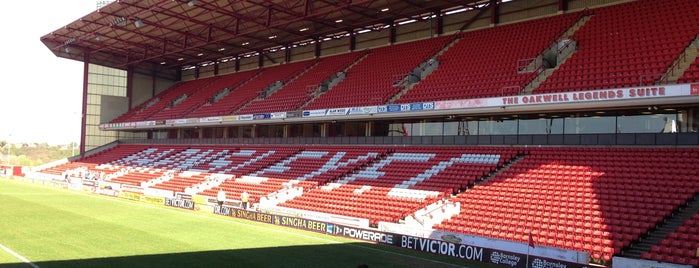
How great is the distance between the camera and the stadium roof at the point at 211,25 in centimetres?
3353

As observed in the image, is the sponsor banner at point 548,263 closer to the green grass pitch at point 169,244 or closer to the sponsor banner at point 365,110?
the green grass pitch at point 169,244

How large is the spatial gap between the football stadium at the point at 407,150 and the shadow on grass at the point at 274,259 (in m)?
0.12

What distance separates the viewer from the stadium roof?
1320 inches

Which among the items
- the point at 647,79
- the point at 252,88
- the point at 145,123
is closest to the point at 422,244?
the point at 647,79

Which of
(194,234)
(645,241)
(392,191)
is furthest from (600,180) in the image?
(194,234)

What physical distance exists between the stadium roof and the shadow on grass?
17.0 m

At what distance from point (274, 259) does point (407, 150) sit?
15189 mm

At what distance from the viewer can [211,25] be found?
127 ft

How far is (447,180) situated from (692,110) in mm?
10049

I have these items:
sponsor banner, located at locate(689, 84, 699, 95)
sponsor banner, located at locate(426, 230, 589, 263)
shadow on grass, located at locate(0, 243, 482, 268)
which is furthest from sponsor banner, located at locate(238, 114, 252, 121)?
sponsor banner, located at locate(689, 84, 699, 95)

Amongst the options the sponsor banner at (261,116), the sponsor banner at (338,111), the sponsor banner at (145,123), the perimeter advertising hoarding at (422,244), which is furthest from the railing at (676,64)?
the sponsor banner at (145,123)

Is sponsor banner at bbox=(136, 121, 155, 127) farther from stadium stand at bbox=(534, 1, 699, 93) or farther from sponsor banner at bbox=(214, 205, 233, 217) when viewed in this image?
stadium stand at bbox=(534, 1, 699, 93)

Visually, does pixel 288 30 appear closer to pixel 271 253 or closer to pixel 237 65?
pixel 237 65

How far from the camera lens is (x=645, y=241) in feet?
53.8
